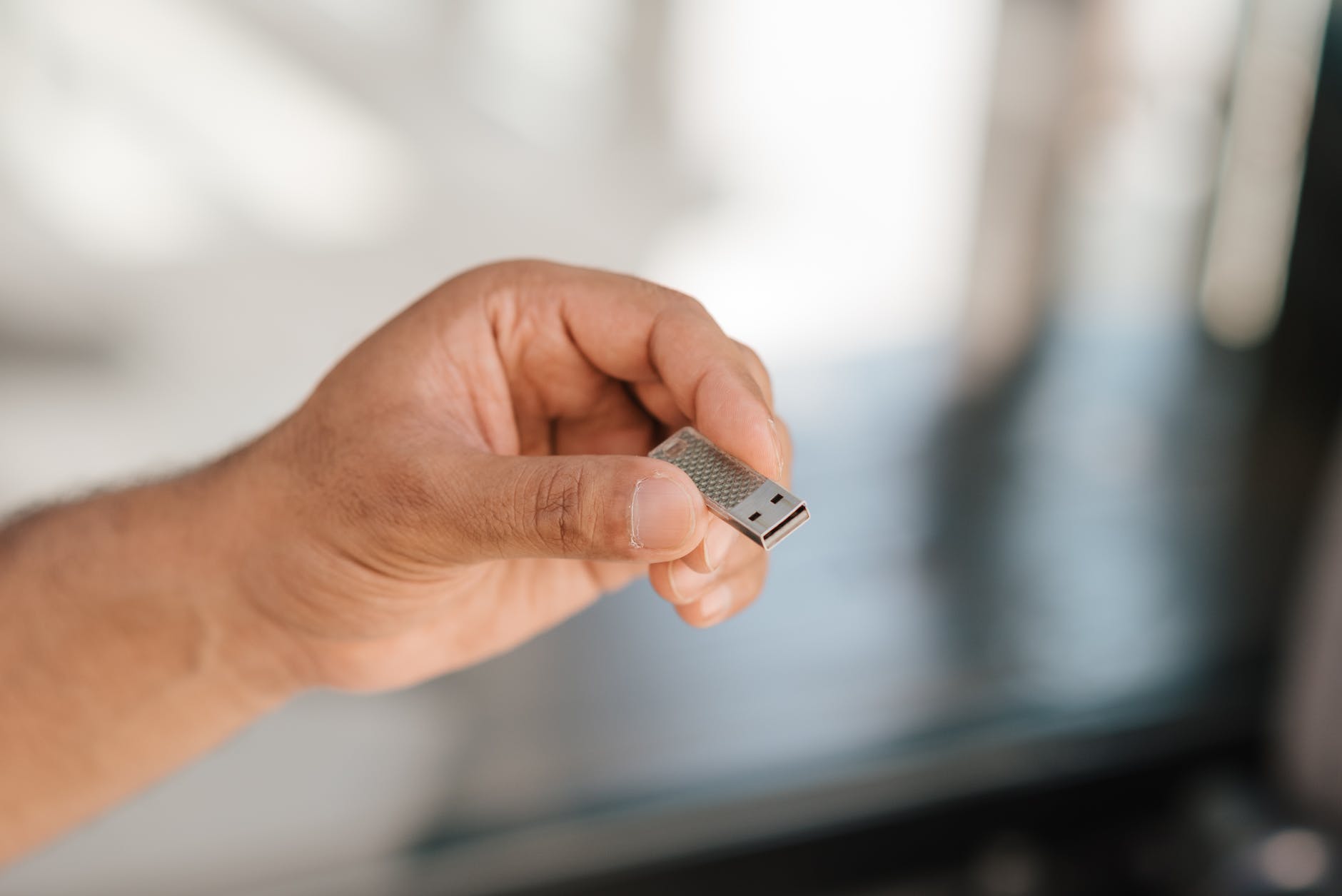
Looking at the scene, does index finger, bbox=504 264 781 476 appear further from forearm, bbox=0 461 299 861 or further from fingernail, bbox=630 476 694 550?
forearm, bbox=0 461 299 861

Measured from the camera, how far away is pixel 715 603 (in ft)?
2.66

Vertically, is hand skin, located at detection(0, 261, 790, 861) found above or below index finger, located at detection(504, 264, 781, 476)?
below

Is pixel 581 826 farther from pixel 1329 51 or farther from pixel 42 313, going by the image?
pixel 1329 51

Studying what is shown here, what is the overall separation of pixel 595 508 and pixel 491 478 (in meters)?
0.08

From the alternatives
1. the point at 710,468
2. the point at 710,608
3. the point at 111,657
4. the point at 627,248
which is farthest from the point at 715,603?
the point at 627,248

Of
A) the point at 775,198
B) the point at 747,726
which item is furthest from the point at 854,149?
the point at 747,726

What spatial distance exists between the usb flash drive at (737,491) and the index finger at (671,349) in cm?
1

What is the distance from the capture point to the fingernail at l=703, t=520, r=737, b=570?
740 millimetres

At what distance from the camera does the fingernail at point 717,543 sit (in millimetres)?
740

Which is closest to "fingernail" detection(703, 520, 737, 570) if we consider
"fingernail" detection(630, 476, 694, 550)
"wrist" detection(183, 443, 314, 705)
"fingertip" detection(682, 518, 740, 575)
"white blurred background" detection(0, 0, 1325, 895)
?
"fingertip" detection(682, 518, 740, 575)

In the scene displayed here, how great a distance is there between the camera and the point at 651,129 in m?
1.40

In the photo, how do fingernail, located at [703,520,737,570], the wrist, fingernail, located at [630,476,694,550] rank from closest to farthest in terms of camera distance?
fingernail, located at [630,476,694,550]
fingernail, located at [703,520,737,570]
the wrist

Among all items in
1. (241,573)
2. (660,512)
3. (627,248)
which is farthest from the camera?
(627,248)

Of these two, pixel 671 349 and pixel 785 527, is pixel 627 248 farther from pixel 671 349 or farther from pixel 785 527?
pixel 785 527
